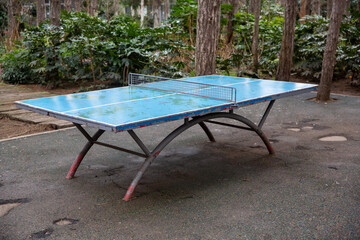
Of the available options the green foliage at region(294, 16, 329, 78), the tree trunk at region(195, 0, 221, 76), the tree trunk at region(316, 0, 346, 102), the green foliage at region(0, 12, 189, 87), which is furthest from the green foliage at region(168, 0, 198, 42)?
the tree trunk at region(316, 0, 346, 102)

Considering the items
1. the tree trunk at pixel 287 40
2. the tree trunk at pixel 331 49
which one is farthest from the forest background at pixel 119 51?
the tree trunk at pixel 331 49

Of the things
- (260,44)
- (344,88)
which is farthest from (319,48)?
(260,44)

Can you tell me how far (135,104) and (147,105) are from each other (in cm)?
13

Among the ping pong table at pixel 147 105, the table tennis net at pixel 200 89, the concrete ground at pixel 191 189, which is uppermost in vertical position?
the table tennis net at pixel 200 89

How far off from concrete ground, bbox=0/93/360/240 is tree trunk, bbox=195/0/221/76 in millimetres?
2366

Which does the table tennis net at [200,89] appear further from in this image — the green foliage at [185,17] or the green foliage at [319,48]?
the green foliage at [185,17]

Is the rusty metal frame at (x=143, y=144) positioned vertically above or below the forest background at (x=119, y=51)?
below

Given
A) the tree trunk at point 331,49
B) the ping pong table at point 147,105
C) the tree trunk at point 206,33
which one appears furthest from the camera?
the tree trunk at point 331,49

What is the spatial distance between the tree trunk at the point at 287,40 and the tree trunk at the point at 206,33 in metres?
2.67

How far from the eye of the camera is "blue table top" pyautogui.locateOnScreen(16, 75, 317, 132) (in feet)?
10.5

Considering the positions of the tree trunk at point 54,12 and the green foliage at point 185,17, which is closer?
the tree trunk at point 54,12

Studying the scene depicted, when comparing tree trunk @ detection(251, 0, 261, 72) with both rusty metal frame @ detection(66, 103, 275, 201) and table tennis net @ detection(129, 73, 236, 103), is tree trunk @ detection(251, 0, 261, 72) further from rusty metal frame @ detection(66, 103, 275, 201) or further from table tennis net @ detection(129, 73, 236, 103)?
table tennis net @ detection(129, 73, 236, 103)

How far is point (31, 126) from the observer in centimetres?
668

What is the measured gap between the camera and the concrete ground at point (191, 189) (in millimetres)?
3141
